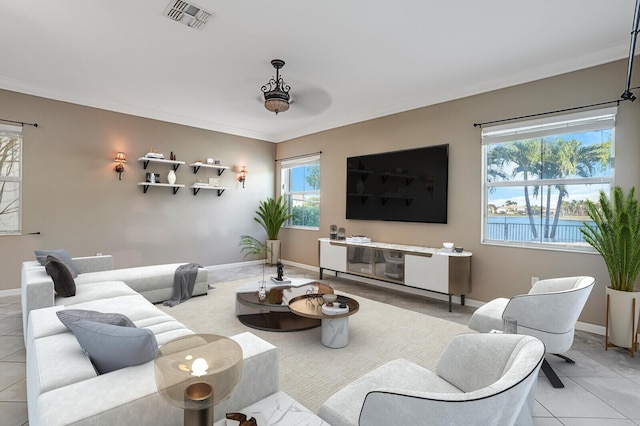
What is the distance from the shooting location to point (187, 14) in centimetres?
280

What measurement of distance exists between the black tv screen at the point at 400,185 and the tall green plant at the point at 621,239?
179 centimetres

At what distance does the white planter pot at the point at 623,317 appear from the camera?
2.86 m

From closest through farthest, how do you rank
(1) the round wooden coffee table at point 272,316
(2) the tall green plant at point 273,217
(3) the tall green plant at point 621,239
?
(3) the tall green plant at point 621,239
(1) the round wooden coffee table at point 272,316
(2) the tall green plant at point 273,217

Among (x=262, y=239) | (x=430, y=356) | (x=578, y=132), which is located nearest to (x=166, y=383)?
(x=430, y=356)

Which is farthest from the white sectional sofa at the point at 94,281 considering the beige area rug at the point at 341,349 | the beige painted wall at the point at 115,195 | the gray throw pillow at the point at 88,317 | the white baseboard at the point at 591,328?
the white baseboard at the point at 591,328

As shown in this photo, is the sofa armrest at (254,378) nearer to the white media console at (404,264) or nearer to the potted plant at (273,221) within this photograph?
the white media console at (404,264)

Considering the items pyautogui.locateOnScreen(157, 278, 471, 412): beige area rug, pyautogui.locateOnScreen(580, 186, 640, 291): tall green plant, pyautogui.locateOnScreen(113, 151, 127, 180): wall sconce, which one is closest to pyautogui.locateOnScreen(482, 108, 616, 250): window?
pyautogui.locateOnScreen(580, 186, 640, 291): tall green plant

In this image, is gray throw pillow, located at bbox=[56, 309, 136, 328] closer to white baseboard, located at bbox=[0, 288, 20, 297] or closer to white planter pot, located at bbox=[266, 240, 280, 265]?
white baseboard, located at bbox=[0, 288, 20, 297]

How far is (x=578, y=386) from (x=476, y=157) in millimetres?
2768

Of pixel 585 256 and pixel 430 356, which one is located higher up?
pixel 585 256

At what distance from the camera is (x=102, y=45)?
11.0 ft

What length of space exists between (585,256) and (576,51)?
215 cm

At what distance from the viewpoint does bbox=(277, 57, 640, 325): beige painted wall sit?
3.32 meters

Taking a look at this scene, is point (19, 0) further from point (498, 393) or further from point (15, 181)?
point (498, 393)
